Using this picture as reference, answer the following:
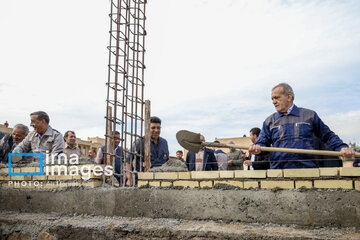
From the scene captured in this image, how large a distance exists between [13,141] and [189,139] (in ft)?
11.6

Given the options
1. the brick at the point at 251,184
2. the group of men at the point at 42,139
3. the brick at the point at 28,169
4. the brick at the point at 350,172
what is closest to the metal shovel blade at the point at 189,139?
the brick at the point at 251,184

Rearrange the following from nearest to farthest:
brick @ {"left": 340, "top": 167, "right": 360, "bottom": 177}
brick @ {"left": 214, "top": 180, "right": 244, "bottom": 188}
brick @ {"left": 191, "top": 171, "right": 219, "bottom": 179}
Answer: brick @ {"left": 340, "top": 167, "right": 360, "bottom": 177} → brick @ {"left": 214, "top": 180, "right": 244, "bottom": 188} → brick @ {"left": 191, "top": 171, "right": 219, "bottom": 179}

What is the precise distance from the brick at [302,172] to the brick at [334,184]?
67 millimetres

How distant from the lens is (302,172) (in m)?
2.88

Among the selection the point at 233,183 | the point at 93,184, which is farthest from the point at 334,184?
the point at 93,184

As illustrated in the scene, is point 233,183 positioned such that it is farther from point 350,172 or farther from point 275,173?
point 350,172

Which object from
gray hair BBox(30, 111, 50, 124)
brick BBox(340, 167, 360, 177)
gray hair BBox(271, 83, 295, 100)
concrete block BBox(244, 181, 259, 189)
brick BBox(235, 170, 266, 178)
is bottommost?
concrete block BBox(244, 181, 259, 189)

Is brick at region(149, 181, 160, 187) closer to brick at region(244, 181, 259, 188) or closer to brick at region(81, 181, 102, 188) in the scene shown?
brick at region(81, 181, 102, 188)

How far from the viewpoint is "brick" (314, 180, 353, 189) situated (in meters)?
2.68

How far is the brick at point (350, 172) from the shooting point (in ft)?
8.73

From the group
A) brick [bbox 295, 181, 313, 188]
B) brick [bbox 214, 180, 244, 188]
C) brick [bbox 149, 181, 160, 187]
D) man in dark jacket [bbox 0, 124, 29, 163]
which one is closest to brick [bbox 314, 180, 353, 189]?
brick [bbox 295, 181, 313, 188]

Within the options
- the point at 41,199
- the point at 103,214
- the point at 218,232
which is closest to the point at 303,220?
the point at 218,232

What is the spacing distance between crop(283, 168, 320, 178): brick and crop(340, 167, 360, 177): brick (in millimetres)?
189

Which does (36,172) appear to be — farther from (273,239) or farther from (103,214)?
(273,239)
